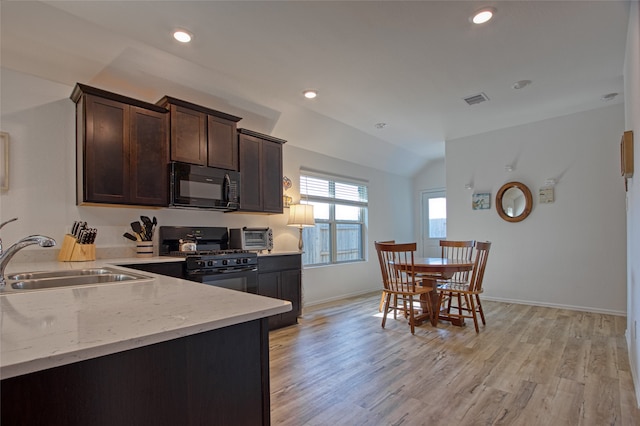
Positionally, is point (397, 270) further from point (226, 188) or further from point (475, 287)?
point (226, 188)

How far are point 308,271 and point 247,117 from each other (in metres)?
2.32

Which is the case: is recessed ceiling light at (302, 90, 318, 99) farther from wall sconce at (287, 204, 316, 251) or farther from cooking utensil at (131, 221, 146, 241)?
cooking utensil at (131, 221, 146, 241)

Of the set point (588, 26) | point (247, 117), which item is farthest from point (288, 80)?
point (588, 26)

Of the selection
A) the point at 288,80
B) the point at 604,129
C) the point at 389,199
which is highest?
the point at 288,80

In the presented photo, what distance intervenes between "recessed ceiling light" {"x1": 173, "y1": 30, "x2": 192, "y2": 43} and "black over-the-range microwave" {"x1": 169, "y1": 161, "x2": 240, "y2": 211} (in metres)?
1.12

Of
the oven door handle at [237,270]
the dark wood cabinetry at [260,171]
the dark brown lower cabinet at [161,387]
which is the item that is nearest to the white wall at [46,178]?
the dark wood cabinetry at [260,171]

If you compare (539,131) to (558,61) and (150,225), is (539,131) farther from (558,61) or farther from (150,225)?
(150,225)

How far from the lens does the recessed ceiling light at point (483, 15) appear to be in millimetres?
2355

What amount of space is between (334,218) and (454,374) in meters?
3.35

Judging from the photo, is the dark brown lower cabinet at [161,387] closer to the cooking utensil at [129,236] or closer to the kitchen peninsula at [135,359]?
the kitchen peninsula at [135,359]

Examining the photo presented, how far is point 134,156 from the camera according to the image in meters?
3.07

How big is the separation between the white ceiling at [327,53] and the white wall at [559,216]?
50 cm

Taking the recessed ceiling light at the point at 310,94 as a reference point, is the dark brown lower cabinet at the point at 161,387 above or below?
below

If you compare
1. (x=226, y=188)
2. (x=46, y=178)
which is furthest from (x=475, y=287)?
(x=46, y=178)
